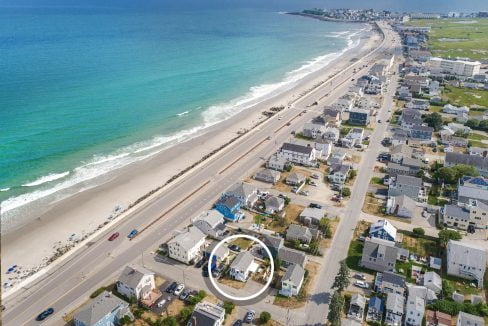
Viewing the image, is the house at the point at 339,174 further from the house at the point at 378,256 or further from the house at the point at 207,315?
the house at the point at 207,315

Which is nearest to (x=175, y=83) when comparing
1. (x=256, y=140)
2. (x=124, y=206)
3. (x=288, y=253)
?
(x=256, y=140)

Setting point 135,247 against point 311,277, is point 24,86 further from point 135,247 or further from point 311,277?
point 311,277

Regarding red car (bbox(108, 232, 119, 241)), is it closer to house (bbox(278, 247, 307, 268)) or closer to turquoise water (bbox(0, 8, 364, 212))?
turquoise water (bbox(0, 8, 364, 212))

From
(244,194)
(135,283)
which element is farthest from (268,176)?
(135,283)

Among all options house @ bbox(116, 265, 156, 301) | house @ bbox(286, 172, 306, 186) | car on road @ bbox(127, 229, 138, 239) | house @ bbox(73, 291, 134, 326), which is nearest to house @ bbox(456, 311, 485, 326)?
house @ bbox(116, 265, 156, 301)

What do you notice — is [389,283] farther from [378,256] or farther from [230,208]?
[230,208]

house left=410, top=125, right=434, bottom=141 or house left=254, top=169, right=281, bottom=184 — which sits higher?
house left=410, top=125, right=434, bottom=141

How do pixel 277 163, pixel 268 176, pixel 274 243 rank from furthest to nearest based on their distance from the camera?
pixel 277 163 < pixel 268 176 < pixel 274 243
